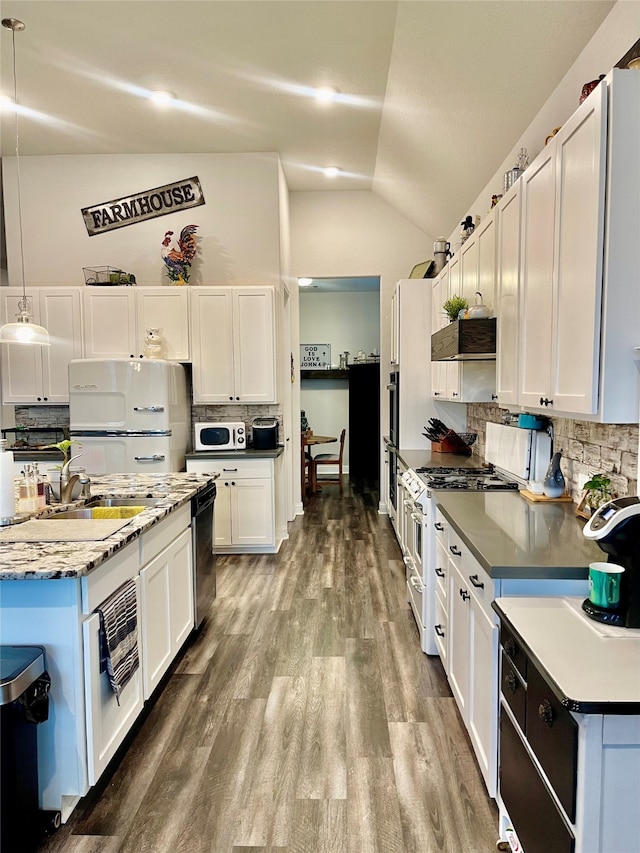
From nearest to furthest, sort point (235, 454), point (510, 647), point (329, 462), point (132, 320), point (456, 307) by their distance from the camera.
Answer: point (510, 647), point (456, 307), point (235, 454), point (132, 320), point (329, 462)

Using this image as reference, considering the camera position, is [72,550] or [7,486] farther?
[7,486]

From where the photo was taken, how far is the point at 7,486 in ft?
7.22

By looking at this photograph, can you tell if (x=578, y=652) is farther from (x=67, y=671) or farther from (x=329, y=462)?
(x=329, y=462)

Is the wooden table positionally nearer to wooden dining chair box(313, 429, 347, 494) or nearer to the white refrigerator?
wooden dining chair box(313, 429, 347, 494)

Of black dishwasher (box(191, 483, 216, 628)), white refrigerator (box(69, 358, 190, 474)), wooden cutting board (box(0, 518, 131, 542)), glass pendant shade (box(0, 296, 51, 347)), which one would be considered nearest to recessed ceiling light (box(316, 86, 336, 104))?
white refrigerator (box(69, 358, 190, 474))

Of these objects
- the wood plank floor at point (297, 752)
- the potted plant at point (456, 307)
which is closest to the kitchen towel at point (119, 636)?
the wood plank floor at point (297, 752)

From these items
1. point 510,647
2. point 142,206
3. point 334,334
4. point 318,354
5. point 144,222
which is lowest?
point 510,647

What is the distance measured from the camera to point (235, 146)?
4.75 meters

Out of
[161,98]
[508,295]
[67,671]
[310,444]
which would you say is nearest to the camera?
[67,671]

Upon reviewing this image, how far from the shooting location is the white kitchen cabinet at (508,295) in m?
2.40

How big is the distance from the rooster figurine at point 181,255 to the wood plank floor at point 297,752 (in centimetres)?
298

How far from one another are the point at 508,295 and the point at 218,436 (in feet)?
9.60

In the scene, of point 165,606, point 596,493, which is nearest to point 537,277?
point 596,493

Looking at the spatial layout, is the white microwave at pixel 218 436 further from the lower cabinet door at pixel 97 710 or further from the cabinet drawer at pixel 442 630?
the lower cabinet door at pixel 97 710
